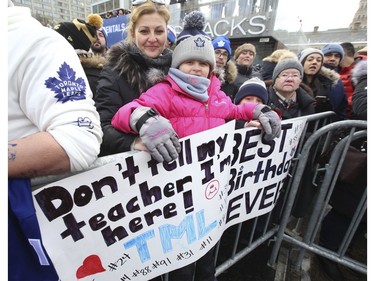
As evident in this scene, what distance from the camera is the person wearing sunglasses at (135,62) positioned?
155 centimetres

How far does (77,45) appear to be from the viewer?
2.48 m

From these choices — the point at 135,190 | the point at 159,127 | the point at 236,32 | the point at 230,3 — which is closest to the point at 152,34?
the point at 159,127

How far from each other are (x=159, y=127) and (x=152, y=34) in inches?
35.8

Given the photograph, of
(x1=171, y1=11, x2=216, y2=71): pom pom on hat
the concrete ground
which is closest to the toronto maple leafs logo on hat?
(x1=171, y1=11, x2=216, y2=71): pom pom on hat

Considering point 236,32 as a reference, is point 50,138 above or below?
below

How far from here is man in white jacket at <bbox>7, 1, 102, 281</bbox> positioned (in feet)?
2.65

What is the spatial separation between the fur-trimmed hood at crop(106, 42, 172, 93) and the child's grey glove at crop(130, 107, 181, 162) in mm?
507

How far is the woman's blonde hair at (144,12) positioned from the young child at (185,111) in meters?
0.33

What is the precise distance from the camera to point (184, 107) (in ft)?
4.90

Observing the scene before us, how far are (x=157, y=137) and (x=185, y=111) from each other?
1.42 ft

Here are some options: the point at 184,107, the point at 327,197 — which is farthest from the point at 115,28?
the point at 327,197

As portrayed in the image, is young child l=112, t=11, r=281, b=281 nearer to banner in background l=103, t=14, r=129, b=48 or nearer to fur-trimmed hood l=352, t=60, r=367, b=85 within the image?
fur-trimmed hood l=352, t=60, r=367, b=85

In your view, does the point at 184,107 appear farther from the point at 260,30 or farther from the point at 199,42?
the point at 260,30
